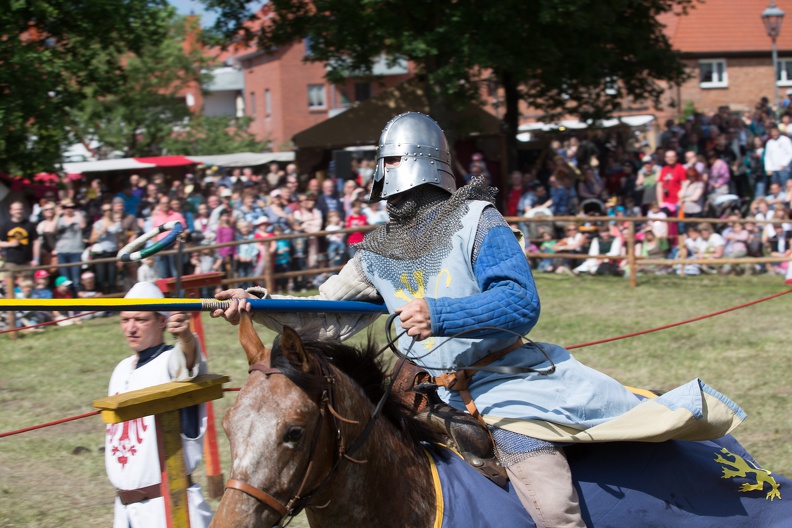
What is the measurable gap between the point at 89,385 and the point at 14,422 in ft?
3.73

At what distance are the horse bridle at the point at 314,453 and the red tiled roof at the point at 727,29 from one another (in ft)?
133

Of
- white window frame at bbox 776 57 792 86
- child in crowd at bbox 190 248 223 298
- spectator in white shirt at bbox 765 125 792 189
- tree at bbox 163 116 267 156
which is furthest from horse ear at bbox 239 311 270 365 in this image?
white window frame at bbox 776 57 792 86

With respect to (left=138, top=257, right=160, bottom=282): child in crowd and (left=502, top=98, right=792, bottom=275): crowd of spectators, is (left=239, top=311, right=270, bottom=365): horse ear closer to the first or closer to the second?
(left=138, top=257, right=160, bottom=282): child in crowd

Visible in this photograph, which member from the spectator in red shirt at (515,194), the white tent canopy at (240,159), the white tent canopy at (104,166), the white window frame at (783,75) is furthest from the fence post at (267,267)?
the white window frame at (783,75)

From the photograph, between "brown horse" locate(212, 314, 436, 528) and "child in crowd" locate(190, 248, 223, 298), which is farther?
"child in crowd" locate(190, 248, 223, 298)

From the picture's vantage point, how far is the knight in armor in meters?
3.19

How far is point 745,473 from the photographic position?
12.1 feet

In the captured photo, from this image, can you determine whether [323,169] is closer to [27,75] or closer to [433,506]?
[27,75]

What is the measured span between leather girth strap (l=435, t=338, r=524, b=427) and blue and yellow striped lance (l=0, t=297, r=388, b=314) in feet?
1.23

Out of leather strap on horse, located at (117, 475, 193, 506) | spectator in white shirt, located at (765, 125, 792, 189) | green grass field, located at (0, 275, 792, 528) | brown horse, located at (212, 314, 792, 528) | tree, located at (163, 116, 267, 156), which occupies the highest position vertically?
tree, located at (163, 116, 267, 156)

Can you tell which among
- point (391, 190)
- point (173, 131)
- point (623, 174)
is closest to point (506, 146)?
point (623, 174)

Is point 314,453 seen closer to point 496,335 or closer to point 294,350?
point 294,350

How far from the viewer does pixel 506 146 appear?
1966cm

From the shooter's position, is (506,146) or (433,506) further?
(506,146)
